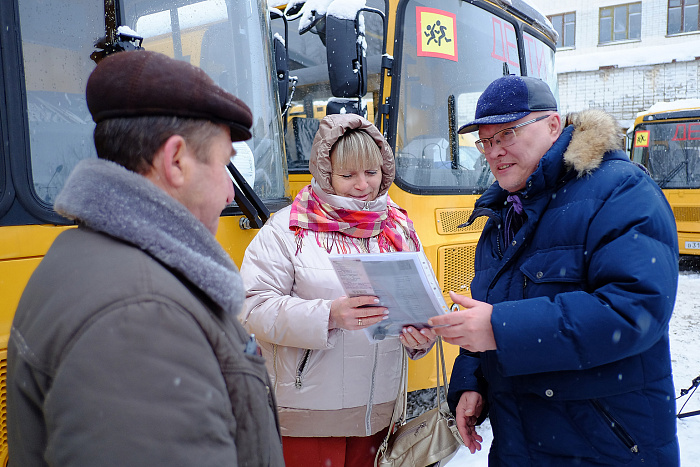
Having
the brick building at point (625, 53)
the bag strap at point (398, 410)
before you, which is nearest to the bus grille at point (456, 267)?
the bag strap at point (398, 410)

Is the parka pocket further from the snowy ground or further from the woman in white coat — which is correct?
the snowy ground

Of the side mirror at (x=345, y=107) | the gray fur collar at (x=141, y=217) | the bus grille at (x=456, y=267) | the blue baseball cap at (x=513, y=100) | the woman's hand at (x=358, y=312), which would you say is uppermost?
the side mirror at (x=345, y=107)

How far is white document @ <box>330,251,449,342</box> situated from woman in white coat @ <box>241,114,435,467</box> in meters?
0.10

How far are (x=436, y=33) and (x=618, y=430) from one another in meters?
2.97

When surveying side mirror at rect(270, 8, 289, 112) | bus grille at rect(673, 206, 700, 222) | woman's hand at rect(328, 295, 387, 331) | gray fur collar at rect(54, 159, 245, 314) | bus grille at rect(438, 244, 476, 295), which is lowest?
bus grille at rect(673, 206, 700, 222)

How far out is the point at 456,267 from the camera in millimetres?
3643

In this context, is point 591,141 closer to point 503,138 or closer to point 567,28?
point 503,138

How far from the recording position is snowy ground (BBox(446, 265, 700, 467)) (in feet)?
10.7

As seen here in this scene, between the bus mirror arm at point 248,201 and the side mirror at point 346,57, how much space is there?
1028 mm

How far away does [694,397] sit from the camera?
13.9ft

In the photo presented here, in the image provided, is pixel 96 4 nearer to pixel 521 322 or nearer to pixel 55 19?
pixel 55 19

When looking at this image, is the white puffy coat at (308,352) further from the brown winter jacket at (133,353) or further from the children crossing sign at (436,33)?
the children crossing sign at (436,33)

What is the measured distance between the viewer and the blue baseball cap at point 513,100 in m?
1.71

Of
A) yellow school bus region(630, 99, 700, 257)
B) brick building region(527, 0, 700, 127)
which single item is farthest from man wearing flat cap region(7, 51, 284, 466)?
brick building region(527, 0, 700, 127)
